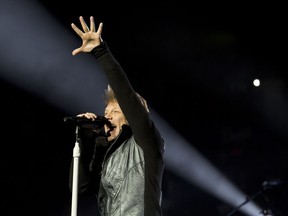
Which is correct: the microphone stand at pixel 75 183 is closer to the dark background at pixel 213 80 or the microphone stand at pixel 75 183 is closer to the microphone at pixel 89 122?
the microphone at pixel 89 122

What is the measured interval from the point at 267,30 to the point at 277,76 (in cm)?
47

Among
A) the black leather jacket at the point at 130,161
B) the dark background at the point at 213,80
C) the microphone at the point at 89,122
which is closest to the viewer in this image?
the black leather jacket at the point at 130,161

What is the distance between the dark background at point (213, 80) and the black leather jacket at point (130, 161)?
117 inches

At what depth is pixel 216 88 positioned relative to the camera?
5.21m

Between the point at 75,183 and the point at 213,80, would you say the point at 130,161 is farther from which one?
the point at 213,80

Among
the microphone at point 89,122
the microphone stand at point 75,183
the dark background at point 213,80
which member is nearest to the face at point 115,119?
the microphone at point 89,122

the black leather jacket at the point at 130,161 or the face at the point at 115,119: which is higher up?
the face at the point at 115,119

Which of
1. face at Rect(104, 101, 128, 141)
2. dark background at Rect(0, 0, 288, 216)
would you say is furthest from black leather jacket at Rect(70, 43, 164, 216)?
dark background at Rect(0, 0, 288, 216)

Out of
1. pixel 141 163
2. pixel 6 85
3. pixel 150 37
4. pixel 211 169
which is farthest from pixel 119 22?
pixel 141 163

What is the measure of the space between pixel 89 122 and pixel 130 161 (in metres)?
0.23

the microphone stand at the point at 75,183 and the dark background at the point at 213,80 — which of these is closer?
the microphone stand at the point at 75,183

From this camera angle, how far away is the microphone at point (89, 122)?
1904mm

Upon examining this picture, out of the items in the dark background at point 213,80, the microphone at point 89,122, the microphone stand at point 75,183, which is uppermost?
the dark background at point 213,80

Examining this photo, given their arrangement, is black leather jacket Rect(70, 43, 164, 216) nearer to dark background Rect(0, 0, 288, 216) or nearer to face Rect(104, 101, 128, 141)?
face Rect(104, 101, 128, 141)
